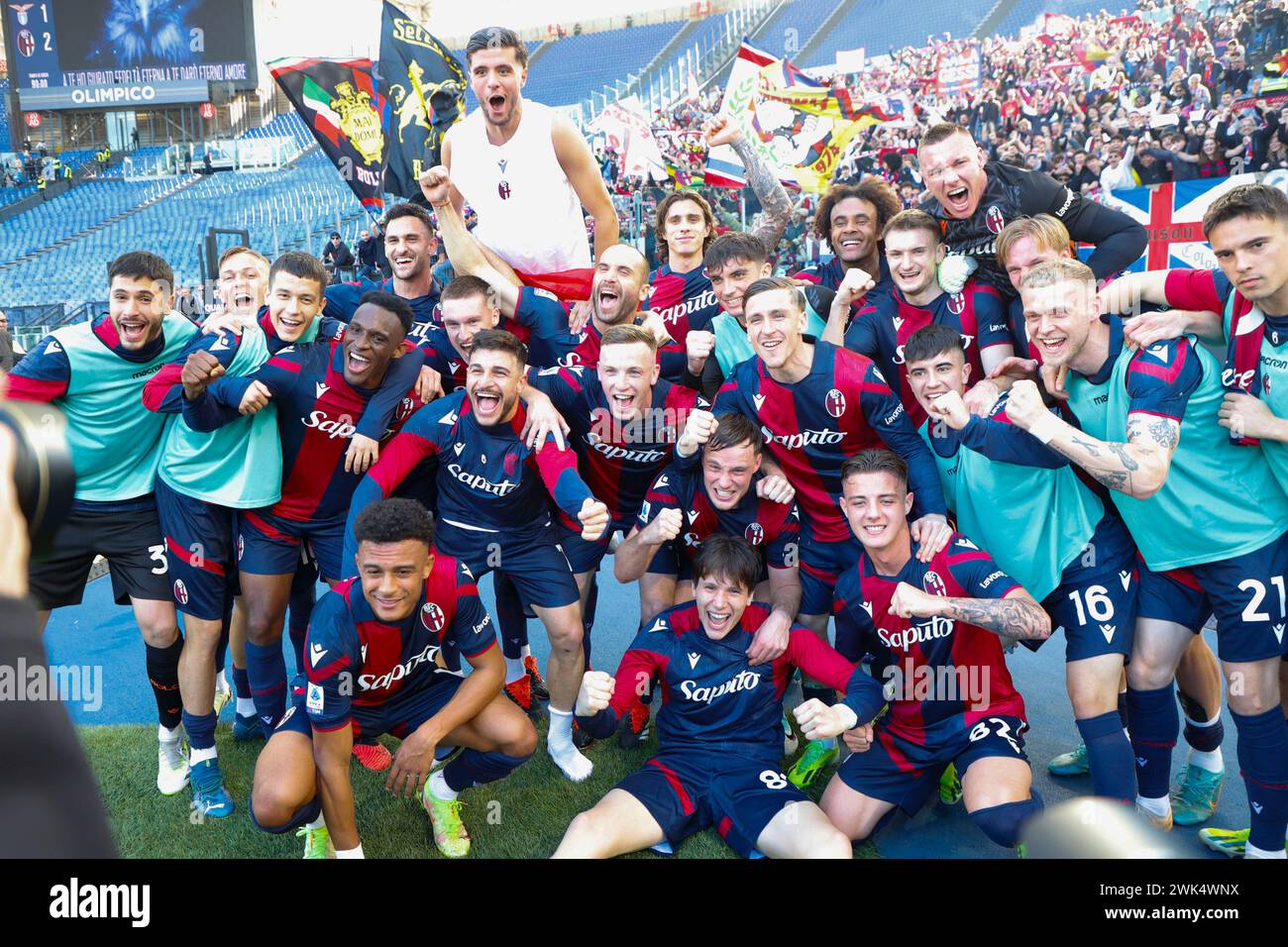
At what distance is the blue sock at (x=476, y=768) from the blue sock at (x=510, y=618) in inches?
45.8

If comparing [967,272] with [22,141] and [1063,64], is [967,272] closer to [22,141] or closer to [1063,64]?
[1063,64]

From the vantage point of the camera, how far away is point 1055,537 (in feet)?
12.0

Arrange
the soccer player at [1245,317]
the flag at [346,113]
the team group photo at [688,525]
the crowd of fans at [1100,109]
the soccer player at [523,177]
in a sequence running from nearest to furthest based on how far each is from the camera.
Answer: the soccer player at [1245,317]
the team group photo at [688,525]
the soccer player at [523,177]
the flag at [346,113]
the crowd of fans at [1100,109]

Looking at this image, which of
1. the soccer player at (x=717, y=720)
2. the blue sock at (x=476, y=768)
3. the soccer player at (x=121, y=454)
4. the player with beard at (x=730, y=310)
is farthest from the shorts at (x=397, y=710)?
the player with beard at (x=730, y=310)

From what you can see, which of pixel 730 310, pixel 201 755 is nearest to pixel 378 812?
pixel 201 755

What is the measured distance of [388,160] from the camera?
6461 millimetres

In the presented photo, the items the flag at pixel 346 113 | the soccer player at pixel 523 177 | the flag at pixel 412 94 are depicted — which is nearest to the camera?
the soccer player at pixel 523 177

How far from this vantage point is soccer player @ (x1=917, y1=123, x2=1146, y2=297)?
4.21m

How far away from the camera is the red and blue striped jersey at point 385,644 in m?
3.36

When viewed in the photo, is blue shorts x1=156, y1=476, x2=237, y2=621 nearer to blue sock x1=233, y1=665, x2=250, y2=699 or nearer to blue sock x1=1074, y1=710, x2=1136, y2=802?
blue sock x1=233, y1=665, x2=250, y2=699

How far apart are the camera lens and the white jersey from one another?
4.13m

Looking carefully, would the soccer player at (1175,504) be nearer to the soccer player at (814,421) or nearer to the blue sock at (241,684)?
the soccer player at (814,421)

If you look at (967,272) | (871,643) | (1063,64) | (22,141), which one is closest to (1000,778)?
(871,643)

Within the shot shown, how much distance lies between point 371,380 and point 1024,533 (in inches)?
109
